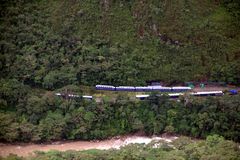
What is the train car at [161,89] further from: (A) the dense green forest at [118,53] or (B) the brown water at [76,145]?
(B) the brown water at [76,145]

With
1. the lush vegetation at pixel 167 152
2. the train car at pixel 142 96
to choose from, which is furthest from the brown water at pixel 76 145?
the train car at pixel 142 96

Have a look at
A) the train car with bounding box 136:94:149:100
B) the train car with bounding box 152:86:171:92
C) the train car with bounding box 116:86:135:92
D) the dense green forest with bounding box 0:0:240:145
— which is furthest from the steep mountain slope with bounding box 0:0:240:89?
the train car with bounding box 136:94:149:100

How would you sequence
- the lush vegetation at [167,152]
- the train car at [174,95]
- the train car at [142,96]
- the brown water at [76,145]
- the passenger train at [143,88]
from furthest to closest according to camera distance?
the passenger train at [143,88] < the train car at [174,95] < the train car at [142,96] < the brown water at [76,145] < the lush vegetation at [167,152]

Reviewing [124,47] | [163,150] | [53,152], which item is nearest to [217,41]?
[124,47]

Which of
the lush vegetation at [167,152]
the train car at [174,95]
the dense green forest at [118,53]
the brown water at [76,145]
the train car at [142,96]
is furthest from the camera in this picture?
the train car at [174,95]

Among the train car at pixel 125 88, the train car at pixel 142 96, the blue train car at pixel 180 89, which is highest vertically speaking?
the train car at pixel 125 88

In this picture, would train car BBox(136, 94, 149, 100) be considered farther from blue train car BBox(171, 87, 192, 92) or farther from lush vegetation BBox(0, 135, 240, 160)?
lush vegetation BBox(0, 135, 240, 160)
